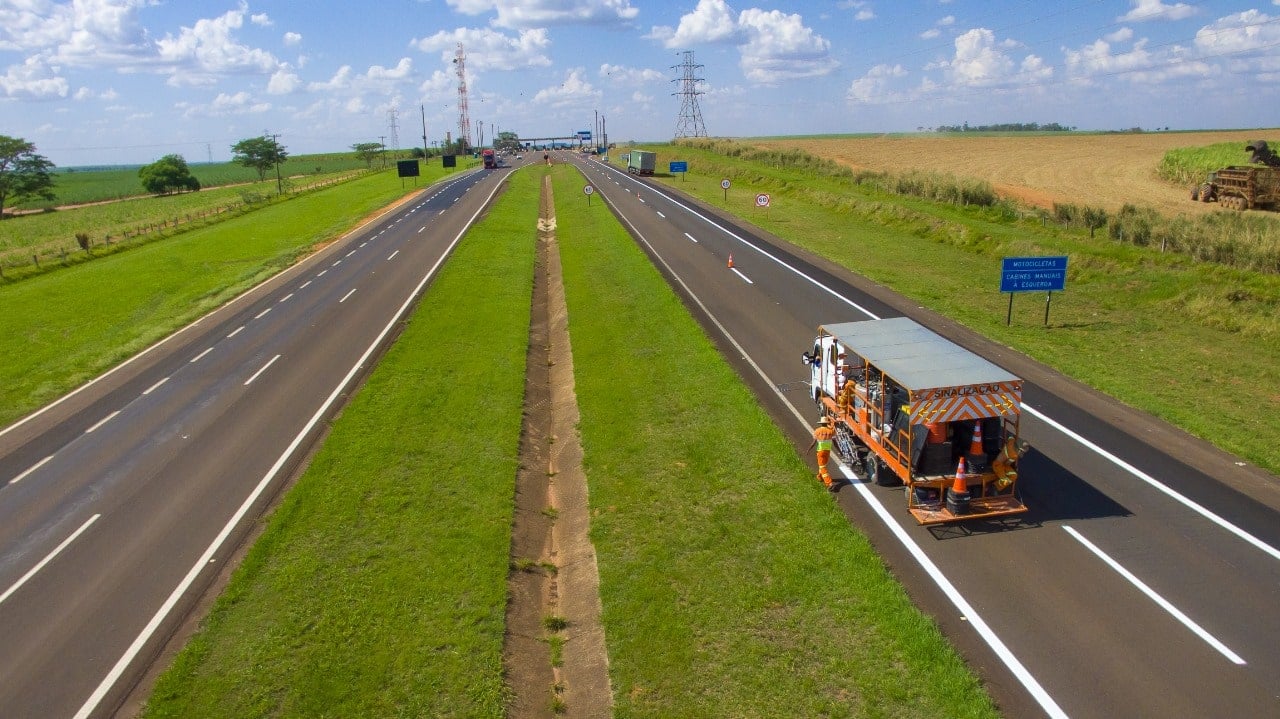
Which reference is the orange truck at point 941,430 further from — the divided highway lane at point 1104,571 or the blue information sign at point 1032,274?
the blue information sign at point 1032,274

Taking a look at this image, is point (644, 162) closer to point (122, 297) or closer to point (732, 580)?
point (122, 297)

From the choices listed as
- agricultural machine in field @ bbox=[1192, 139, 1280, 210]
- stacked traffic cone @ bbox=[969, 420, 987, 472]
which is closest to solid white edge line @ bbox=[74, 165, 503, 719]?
stacked traffic cone @ bbox=[969, 420, 987, 472]

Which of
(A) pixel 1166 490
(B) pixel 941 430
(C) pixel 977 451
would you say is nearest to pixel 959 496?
(C) pixel 977 451

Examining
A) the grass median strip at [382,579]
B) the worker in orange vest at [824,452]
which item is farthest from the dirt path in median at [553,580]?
the worker in orange vest at [824,452]

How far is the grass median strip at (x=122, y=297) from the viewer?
24.6 metres

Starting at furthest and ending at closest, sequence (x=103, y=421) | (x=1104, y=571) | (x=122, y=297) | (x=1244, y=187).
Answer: (x=1244, y=187) < (x=122, y=297) < (x=103, y=421) < (x=1104, y=571)

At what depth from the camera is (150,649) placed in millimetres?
10531

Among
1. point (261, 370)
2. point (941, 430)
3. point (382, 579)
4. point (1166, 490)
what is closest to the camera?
point (382, 579)

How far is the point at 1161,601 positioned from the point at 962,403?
12.3 feet

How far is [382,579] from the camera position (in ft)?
38.9

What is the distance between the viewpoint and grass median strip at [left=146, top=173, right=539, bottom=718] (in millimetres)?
9484

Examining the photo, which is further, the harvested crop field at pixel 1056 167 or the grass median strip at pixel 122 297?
the harvested crop field at pixel 1056 167

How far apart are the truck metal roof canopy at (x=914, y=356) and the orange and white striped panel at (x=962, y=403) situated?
0.11m

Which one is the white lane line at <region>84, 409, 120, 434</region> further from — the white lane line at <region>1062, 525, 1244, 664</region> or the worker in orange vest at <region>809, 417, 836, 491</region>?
the white lane line at <region>1062, 525, 1244, 664</region>
